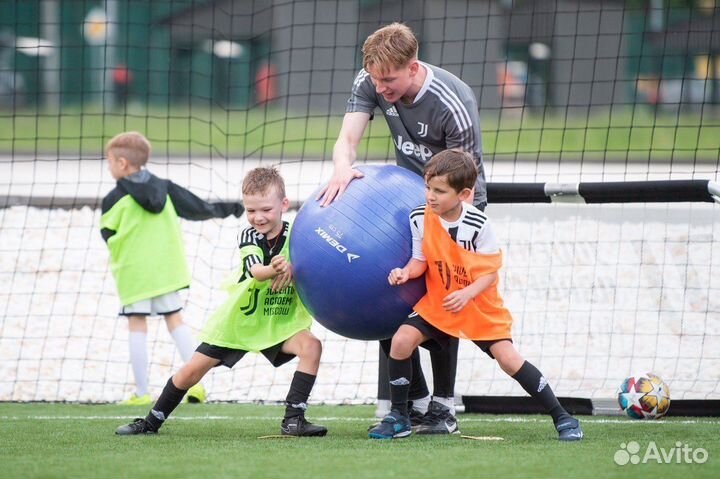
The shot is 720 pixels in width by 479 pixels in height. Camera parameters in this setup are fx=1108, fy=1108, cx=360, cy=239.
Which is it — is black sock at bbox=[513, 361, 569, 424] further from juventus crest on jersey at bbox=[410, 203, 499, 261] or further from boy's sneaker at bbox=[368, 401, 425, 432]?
boy's sneaker at bbox=[368, 401, 425, 432]

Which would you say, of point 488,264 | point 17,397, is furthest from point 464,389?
point 17,397

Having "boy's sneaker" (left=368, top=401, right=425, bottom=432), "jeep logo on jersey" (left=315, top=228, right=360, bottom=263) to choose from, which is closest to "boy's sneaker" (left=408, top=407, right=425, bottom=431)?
"boy's sneaker" (left=368, top=401, right=425, bottom=432)

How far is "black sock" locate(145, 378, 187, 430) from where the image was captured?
5.54 metres

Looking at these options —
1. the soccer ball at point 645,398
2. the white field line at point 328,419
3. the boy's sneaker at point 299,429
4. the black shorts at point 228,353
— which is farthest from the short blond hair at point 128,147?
the soccer ball at point 645,398

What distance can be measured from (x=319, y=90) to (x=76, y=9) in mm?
7604

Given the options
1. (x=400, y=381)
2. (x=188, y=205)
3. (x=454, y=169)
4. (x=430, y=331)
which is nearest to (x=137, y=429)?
(x=400, y=381)

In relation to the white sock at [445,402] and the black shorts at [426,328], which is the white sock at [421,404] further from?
the black shorts at [426,328]

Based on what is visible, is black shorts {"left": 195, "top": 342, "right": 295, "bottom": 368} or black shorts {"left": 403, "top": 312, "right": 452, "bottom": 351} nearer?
black shorts {"left": 403, "top": 312, "right": 452, "bottom": 351}

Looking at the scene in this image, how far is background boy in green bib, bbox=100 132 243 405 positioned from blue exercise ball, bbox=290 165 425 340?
2.44 metres

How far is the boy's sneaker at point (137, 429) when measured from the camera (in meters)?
5.50

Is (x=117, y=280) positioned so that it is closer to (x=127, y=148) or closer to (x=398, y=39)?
(x=127, y=148)

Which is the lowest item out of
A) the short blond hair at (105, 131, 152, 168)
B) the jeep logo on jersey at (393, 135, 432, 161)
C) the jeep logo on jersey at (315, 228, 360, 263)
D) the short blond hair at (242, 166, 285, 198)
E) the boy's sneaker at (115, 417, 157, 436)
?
the boy's sneaker at (115, 417, 157, 436)

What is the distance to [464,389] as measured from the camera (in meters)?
6.92

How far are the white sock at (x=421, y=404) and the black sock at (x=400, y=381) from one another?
1.31ft
